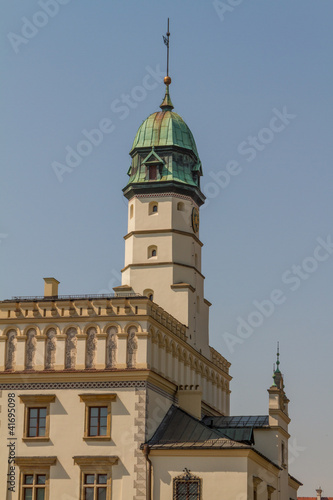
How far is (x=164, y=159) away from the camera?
→ 74.1 metres

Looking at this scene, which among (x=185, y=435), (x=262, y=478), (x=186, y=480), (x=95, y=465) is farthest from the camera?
(x=262, y=478)

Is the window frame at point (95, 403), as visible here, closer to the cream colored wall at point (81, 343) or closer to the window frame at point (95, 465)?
the window frame at point (95, 465)

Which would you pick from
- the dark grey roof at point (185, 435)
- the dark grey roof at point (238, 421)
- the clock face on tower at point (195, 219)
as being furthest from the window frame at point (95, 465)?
the clock face on tower at point (195, 219)

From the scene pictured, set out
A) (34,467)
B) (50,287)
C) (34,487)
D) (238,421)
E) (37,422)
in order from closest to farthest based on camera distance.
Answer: (34,487)
(34,467)
(37,422)
(50,287)
(238,421)

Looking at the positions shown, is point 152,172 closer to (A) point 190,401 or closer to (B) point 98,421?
(A) point 190,401

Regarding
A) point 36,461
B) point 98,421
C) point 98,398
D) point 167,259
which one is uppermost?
point 167,259

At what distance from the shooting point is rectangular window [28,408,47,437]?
194ft

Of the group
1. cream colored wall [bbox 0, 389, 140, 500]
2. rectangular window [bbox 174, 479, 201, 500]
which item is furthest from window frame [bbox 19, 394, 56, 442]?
rectangular window [bbox 174, 479, 201, 500]

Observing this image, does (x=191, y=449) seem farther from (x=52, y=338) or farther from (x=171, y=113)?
(x=171, y=113)

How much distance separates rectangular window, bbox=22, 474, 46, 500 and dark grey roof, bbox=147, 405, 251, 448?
6672 millimetres

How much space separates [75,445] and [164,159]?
24.7 m

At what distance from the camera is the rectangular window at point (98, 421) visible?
58312 millimetres

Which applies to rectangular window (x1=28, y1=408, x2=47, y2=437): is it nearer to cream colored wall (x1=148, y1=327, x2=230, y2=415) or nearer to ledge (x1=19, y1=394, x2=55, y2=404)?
ledge (x1=19, y1=394, x2=55, y2=404)

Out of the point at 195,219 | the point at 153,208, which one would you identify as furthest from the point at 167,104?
the point at 195,219
